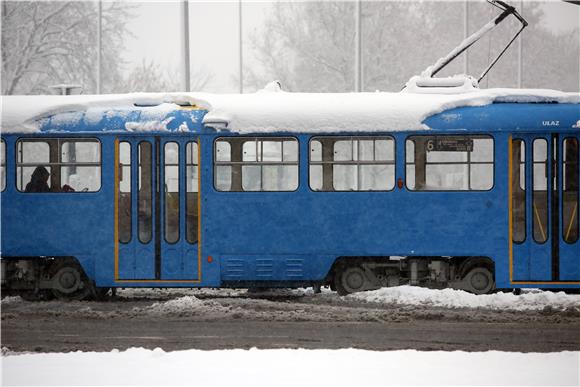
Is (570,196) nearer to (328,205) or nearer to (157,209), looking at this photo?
(328,205)

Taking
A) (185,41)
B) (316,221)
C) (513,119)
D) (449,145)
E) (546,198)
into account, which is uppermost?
(185,41)

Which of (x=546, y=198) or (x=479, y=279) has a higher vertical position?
(x=546, y=198)

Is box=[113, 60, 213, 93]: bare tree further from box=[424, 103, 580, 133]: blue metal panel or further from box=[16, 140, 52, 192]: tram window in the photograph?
box=[424, 103, 580, 133]: blue metal panel

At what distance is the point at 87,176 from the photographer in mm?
16125

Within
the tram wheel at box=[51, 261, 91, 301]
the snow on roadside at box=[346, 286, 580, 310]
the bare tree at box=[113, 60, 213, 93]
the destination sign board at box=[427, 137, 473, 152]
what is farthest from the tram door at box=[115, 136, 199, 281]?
the bare tree at box=[113, 60, 213, 93]

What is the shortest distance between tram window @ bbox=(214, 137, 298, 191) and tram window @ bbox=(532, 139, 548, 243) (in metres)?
3.86

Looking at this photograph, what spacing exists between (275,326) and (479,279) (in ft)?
13.3

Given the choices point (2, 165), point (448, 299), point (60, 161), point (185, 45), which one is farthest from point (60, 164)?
point (185, 45)

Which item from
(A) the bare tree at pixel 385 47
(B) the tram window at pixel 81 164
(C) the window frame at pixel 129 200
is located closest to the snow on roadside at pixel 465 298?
(C) the window frame at pixel 129 200

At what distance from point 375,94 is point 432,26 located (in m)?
34.1

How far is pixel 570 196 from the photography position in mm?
15562

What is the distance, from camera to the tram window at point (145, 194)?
15898mm

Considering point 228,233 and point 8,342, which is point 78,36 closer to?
point 228,233

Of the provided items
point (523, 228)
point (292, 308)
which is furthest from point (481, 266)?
point (292, 308)
